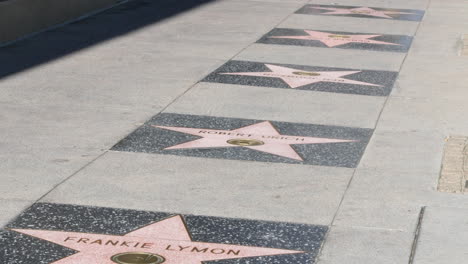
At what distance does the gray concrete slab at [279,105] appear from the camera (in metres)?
8.48

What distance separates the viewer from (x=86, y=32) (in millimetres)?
12781

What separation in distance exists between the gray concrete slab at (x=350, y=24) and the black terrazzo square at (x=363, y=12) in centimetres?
33

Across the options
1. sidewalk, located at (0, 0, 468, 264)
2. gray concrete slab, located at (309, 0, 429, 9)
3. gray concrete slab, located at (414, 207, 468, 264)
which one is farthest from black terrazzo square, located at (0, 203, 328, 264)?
gray concrete slab, located at (309, 0, 429, 9)

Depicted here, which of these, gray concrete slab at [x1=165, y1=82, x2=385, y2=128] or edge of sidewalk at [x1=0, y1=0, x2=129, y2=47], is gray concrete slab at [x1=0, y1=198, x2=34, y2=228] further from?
edge of sidewalk at [x1=0, y1=0, x2=129, y2=47]

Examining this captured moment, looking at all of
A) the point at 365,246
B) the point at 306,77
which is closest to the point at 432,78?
the point at 306,77

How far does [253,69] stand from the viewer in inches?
419

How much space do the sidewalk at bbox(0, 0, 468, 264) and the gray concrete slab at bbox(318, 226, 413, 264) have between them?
0.01 metres

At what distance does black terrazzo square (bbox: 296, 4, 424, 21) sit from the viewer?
49.6ft

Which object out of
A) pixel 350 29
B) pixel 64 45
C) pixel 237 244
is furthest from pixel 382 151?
pixel 350 29

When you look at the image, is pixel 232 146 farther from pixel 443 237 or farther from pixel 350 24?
pixel 350 24

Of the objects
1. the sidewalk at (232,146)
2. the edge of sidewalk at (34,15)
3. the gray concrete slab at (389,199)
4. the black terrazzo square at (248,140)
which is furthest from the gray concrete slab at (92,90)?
the gray concrete slab at (389,199)

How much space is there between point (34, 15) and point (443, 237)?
26.0 ft

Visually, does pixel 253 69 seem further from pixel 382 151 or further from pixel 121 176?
→ pixel 121 176

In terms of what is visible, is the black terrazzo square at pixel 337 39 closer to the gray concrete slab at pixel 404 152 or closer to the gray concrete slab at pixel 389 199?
the gray concrete slab at pixel 404 152
